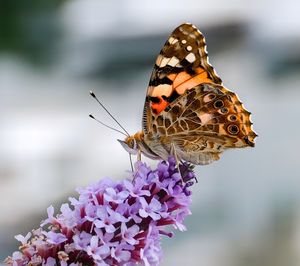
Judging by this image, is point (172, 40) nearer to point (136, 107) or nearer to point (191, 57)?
point (191, 57)

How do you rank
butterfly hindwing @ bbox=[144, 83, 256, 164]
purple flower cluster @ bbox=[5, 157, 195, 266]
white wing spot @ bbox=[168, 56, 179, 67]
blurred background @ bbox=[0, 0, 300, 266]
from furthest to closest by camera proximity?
1. blurred background @ bbox=[0, 0, 300, 266]
2. white wing spot @ bbox=[168, 56, 179, 67]
3. butterfly hindwing @ bbox=[144, 83, 256, 164]
4. purple flower cluster @ bbox=[5, 157, 195, 266]

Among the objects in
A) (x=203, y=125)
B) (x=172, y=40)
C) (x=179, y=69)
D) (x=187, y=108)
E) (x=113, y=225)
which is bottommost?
(x=113, y=225)

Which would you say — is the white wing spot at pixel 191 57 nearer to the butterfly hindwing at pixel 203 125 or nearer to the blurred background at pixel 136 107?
the butterfly hindwing at pixel 203 125

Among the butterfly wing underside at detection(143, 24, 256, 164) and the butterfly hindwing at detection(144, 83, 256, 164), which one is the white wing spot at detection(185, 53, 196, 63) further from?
the butterfly hindwing at detection(144, 83, 256, 164)

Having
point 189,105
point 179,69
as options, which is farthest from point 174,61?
point 189,105

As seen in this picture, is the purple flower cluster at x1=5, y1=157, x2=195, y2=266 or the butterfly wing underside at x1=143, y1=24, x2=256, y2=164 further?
the butterfly wing underside at x1=143, y1=24, x2=256, y2=164

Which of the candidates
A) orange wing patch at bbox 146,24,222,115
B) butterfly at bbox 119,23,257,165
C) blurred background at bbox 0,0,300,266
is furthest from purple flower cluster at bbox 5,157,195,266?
blurred background at bbox 0,0,300,266
